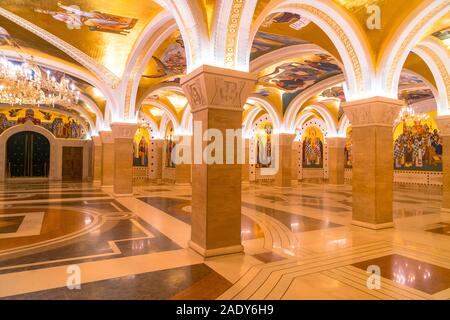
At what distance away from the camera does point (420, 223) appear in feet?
22.0

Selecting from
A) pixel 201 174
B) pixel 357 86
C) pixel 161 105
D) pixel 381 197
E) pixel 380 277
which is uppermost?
pixel 161 105

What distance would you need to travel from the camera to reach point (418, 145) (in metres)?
16.2

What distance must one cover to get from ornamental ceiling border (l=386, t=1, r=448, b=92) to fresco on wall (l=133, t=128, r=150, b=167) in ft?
58.2

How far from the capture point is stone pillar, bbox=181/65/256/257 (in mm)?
4145

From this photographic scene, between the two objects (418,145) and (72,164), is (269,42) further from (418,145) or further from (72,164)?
(72,164)

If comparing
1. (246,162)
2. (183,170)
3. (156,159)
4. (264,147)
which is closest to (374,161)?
(183,170)

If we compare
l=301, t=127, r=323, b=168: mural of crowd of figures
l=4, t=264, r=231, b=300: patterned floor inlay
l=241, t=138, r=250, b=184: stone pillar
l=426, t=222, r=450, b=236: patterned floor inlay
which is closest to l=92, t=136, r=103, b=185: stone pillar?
l=241, t=138, r=250, b=184: stone pillar

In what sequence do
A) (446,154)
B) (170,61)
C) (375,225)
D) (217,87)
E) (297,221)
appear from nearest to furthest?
(217,87) → (375,225) → (297,221) → (446,154) → (170,61)

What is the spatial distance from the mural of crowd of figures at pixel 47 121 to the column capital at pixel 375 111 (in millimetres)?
20062

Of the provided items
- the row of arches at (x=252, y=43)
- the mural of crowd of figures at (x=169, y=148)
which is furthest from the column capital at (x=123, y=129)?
the mural of crowd of figures at (x=169, y=148)

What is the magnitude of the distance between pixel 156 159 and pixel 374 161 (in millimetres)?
17524

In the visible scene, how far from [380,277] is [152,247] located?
3.24m
